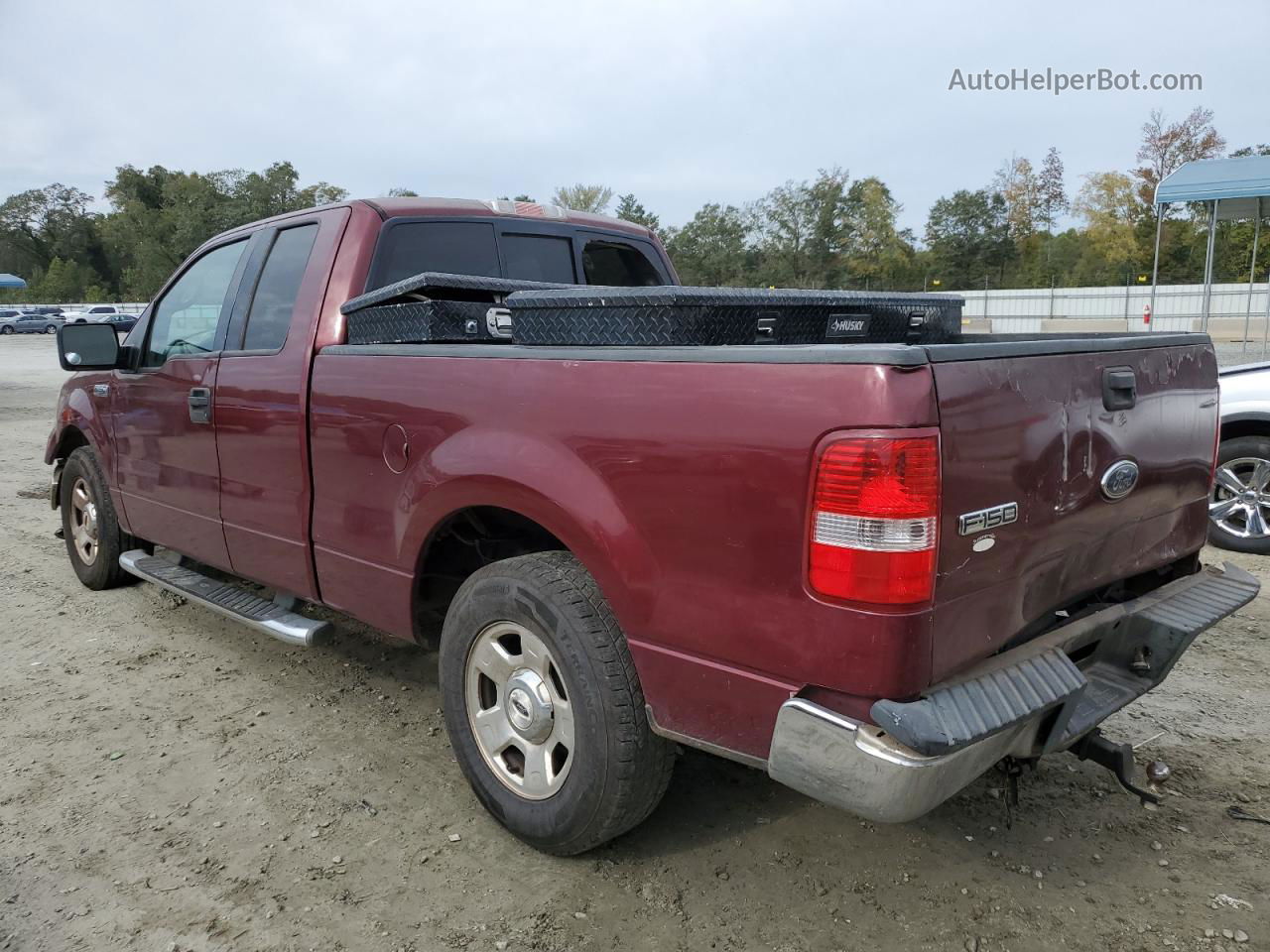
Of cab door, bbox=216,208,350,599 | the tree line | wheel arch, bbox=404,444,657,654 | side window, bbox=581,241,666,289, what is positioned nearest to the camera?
wheel arch, bbox=404,444,657,654

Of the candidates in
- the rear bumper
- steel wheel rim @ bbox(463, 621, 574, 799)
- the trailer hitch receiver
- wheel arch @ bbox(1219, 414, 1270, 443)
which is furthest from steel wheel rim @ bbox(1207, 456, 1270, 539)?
steel wheel rim @ bbox(463, 621, 574, 799)

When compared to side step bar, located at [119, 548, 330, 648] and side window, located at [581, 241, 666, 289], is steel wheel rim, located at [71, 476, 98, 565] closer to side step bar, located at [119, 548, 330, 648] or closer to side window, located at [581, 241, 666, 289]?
side step bar, located at [119, 548, 330, 648]

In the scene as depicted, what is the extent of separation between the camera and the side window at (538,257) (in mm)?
4098

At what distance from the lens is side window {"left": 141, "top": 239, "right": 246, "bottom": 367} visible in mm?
4207

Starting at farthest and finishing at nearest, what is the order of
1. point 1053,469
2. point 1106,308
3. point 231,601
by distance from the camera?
point 1106,308, point 231,601, point 1053,469

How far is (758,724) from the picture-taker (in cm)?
219

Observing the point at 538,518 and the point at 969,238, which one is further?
the point at 969,238

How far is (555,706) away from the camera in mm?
2615

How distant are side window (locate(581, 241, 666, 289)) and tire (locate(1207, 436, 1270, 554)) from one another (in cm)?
391

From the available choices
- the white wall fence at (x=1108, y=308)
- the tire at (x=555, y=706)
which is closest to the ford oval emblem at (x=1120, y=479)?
the tire at (x=555, y=706)

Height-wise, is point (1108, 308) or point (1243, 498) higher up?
point (1243, 498)

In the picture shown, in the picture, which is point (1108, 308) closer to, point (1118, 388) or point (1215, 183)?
point (1215, 183)

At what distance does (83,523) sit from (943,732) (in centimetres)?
520

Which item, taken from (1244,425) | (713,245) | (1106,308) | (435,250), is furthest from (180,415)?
(713,245)
